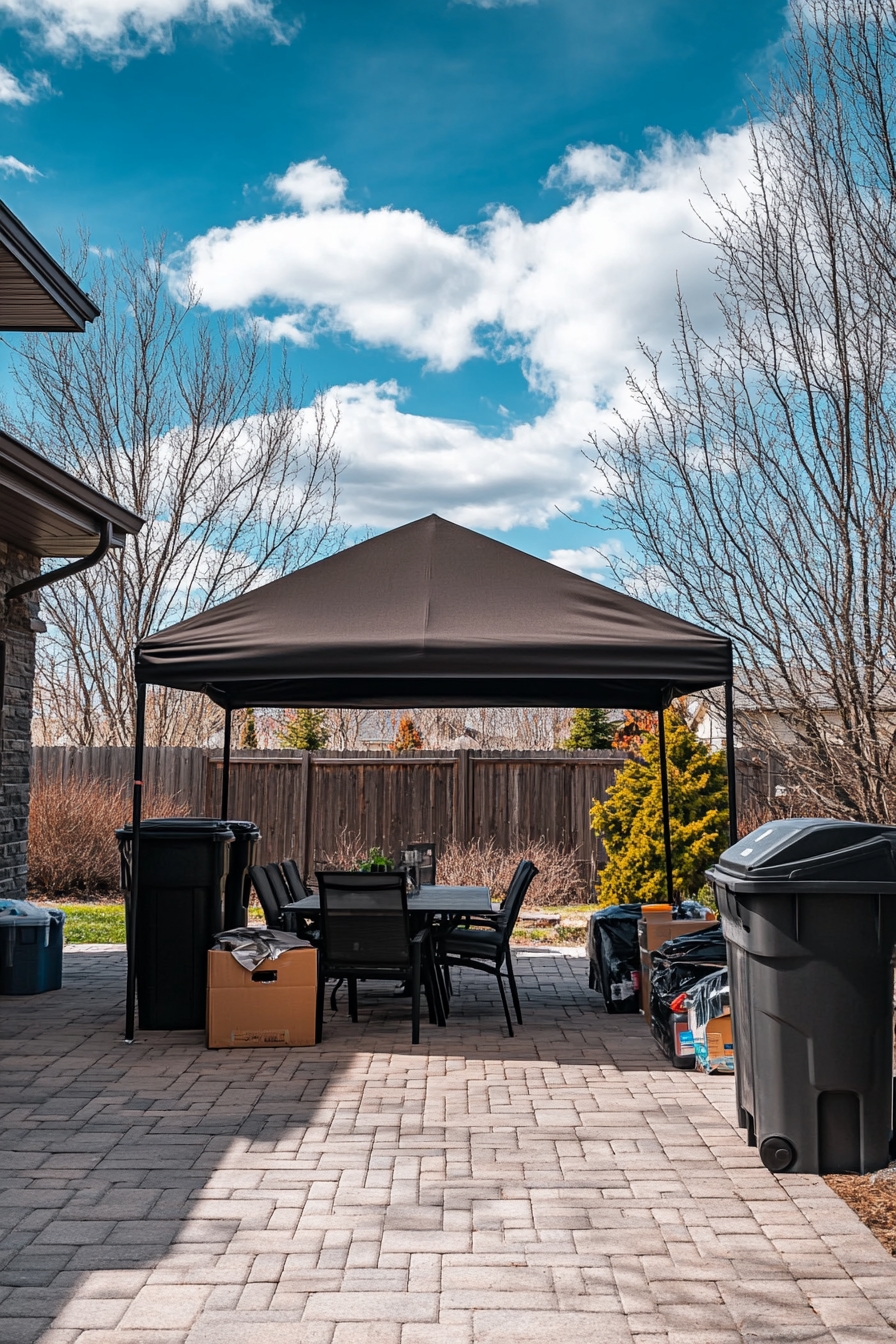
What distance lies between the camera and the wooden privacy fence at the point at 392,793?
14.7m

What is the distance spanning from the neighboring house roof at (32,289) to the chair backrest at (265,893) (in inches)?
205

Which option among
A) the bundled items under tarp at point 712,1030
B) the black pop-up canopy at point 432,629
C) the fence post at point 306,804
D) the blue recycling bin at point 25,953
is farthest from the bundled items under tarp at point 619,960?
the fence post at point 306,804

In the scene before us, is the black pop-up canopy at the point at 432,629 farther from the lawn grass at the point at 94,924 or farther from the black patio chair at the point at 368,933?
the lawn grass at the point at 94,924

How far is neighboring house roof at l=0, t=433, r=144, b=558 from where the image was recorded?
7.00m

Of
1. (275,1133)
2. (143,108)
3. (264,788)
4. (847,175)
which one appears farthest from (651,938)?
(143,108)

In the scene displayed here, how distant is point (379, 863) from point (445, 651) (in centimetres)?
182

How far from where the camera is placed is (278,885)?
25.9 feet

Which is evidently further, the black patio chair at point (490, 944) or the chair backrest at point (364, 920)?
the black patio chair at point (490, 944)

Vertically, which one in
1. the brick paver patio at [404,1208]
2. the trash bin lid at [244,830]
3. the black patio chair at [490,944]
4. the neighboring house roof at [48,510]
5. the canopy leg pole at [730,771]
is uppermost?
the neighboring house roof at [48,510]

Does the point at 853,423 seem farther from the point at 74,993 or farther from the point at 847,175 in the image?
the point at 74,993

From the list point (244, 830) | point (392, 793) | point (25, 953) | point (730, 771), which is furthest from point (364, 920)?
point (392, 793)

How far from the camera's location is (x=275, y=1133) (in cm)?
480

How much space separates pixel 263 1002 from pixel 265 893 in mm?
1075

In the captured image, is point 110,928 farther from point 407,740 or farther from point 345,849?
point 407,740
